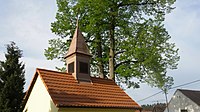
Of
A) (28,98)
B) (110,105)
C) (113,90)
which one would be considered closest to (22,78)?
(28,98)

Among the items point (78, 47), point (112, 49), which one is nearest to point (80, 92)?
point (78, 47)

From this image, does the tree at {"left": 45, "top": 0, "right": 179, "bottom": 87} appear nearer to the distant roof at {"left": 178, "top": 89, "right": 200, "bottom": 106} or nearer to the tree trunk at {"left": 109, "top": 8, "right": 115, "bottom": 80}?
the tree trunk at {"left": 109, "top": 8, "right": 115, "bottom": 80}

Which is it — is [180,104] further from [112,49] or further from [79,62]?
[79,62]

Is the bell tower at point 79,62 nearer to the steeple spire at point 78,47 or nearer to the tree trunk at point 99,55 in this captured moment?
the steeple spire at point 78,47

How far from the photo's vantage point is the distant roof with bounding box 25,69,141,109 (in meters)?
13.0

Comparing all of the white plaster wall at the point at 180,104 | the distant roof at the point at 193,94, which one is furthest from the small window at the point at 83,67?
the distant roof at the point at 193,94

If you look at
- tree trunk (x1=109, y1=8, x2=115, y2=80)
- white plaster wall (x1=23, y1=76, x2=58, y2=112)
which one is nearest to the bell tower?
white plaster wall (x1=23, y1=76, x2=58, y2=112)

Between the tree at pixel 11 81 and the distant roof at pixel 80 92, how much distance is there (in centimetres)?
209

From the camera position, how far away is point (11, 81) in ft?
34.4

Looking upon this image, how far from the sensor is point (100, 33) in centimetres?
2045

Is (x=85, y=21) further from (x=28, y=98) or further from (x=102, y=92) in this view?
(x=28, y=98)

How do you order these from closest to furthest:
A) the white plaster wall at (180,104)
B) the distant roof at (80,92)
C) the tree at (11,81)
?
the tree at (11,81)
the distant roof at (80,92)
the white plaster wall at (180,104)

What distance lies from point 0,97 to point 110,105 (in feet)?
20.2

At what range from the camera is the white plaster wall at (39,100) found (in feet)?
42.1
